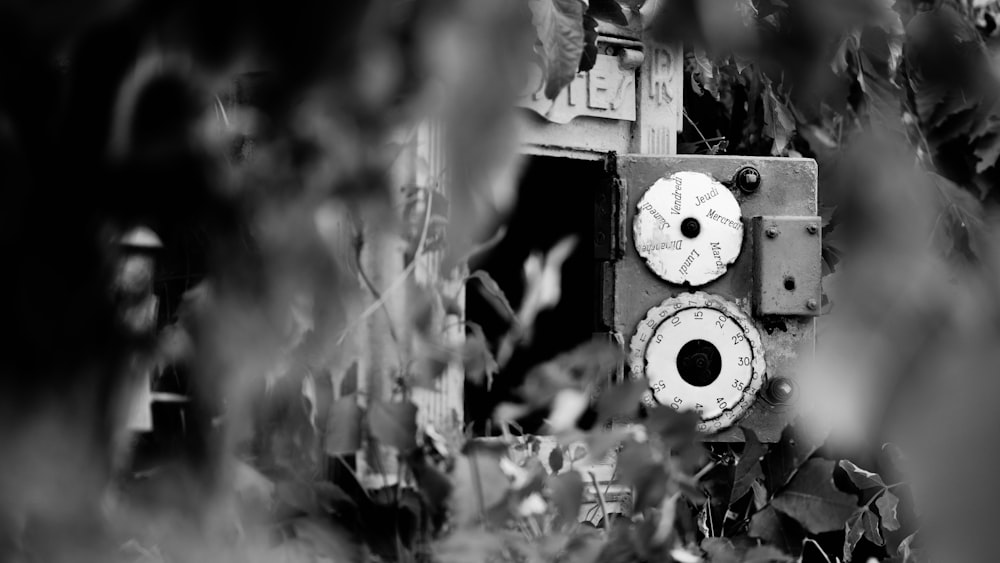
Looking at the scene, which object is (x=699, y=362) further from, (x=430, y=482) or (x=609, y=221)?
(x=430, y=482)

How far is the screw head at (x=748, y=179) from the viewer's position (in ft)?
8.07

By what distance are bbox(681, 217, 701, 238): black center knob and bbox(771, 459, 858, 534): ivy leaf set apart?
76cm

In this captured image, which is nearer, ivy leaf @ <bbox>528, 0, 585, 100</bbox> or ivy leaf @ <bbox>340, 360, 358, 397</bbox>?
ivy leaf @ <bbox>528, 0, 585, 100</bbox>

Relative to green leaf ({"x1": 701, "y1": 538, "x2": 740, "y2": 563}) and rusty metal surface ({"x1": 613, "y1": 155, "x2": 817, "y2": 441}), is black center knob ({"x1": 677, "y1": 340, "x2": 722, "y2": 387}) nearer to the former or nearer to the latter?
rusty metal surface ({"x1": 613, "y1": 155, "x2": 817, "y2": 441})

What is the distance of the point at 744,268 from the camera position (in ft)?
8.14

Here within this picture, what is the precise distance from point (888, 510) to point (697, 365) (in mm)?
507

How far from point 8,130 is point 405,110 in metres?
0.18

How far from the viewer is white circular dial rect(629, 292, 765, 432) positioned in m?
2.40

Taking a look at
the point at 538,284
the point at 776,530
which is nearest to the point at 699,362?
the point at 776,530

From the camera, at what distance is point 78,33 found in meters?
0.44

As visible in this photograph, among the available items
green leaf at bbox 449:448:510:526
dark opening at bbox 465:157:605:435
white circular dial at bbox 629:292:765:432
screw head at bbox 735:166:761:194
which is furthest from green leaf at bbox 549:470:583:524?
dark opening at bbox 465:157:605:435

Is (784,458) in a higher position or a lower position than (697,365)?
lower

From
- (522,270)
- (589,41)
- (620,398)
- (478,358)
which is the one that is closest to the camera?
(620,398)

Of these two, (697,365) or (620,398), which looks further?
(697,365)
